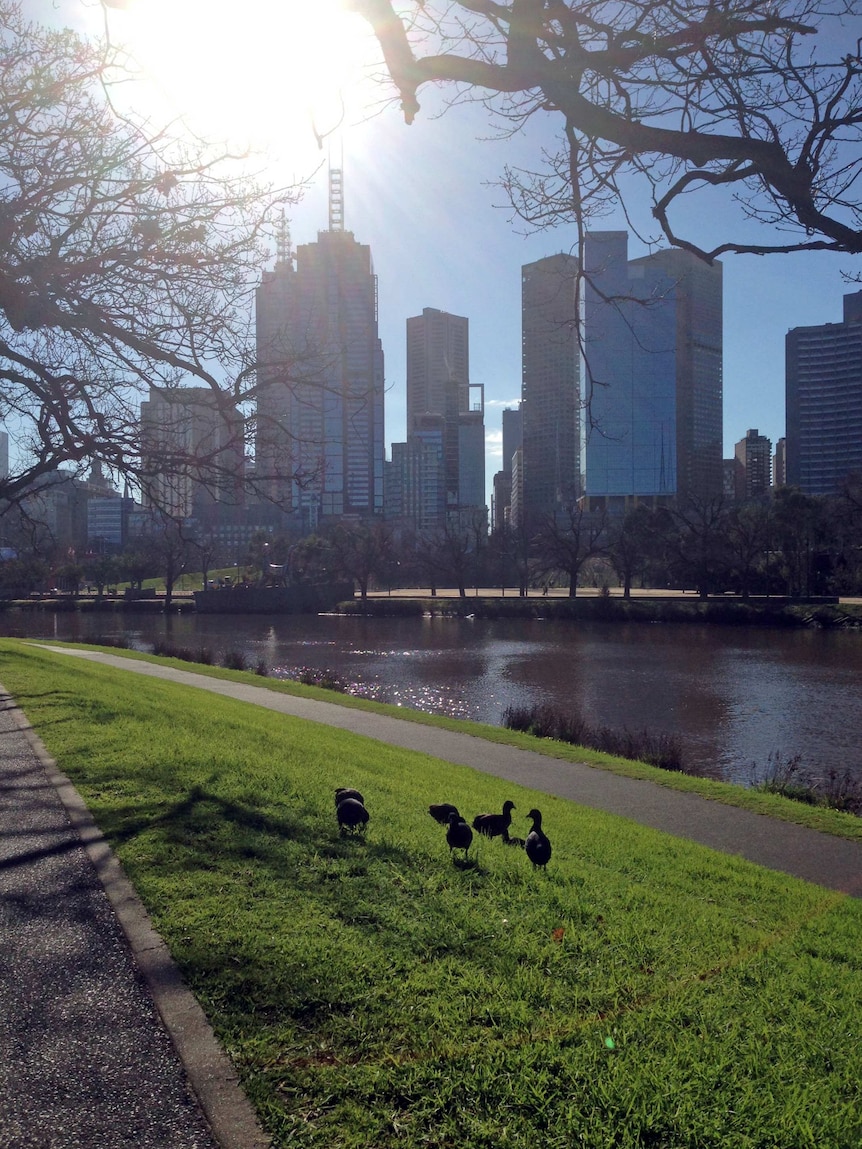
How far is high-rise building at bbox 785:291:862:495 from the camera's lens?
1527 inches

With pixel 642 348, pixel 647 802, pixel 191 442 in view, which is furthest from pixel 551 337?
pixel 191 442

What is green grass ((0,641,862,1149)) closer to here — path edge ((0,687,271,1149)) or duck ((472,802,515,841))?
path edge ((0,687,271,1149))

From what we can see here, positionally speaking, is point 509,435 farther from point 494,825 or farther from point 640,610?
point 494,825

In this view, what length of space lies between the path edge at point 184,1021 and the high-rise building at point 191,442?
5.37 m

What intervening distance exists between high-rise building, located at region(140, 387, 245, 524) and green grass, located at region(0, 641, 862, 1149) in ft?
12.7

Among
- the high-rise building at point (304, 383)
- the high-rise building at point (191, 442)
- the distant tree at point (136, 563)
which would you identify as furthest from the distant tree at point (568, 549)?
the high-rise building at point (191, 442)

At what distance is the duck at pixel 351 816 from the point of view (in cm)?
→ 643

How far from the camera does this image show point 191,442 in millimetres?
12352

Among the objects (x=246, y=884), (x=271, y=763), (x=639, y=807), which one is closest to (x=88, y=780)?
(x=271, y=763)

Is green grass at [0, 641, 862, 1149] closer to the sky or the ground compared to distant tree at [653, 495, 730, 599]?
closer to the ground

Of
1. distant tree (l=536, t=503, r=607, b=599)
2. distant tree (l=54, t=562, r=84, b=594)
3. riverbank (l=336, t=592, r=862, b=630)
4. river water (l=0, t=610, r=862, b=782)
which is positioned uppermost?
distant tree (l=536, t=503, r=607, b=599)

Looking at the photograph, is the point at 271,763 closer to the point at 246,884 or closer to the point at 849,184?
the point at 246,884

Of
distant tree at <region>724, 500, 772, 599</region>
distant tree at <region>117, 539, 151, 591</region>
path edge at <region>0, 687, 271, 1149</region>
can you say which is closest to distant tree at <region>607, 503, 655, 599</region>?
distant tree at <region>724, 500, 772, 599</region>

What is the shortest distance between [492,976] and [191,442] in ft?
31.0
